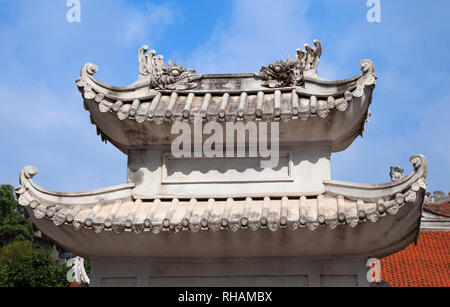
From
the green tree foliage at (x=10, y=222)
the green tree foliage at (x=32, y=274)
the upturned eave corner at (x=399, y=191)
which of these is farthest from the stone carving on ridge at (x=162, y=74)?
the green tree foliage at (x=10, y=222)

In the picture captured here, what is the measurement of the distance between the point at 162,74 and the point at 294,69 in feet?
8.35

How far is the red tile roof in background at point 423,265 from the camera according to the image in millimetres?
16750

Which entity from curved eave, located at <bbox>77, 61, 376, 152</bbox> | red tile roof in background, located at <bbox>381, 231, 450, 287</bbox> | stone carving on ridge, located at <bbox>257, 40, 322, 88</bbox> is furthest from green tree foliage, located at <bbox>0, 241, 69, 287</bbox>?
stone carving on ridge, located at <bbox>257, 40, 322, 88</bbox>

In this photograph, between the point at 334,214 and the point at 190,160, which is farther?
the point at 190,160

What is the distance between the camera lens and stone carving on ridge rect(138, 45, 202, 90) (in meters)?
10.9

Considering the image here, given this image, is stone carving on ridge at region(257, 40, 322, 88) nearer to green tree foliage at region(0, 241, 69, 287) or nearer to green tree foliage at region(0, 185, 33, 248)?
green tree foliage at region(0, 241, 69, 287)

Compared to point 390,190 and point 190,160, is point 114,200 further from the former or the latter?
point 390,190

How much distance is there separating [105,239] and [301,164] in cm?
364

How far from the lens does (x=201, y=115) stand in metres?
9.73

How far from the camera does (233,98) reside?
10.5 meters
